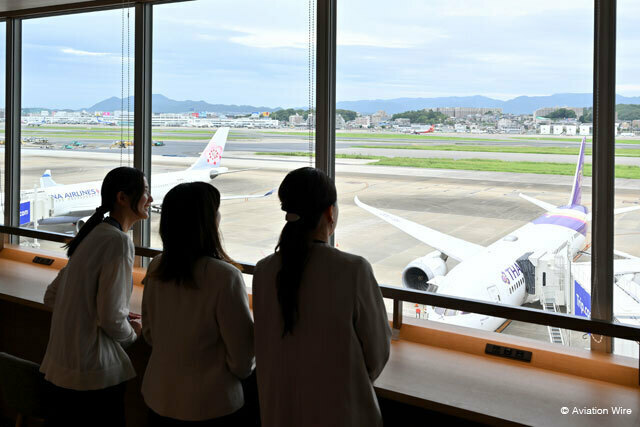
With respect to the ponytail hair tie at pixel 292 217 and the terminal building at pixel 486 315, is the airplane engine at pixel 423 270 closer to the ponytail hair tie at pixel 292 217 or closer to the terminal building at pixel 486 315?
the terminal building at pixel 486 315

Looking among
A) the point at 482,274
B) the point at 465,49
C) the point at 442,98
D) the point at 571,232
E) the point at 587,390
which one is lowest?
the point at 587,390

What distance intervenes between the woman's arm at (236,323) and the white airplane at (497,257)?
1.07 m

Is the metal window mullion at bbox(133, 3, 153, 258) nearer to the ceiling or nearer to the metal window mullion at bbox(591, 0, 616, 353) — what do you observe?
the ceiling

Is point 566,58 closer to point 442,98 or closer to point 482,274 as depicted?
point 442,98

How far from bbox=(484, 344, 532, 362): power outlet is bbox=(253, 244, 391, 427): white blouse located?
0.97 m

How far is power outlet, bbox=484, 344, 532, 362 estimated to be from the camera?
2.23m

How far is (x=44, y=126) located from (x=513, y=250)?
3316 mm

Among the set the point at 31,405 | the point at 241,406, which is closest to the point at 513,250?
the point at 241,406

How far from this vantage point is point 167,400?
1.64 m

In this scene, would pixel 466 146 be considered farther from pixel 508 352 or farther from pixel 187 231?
pixel 187 231

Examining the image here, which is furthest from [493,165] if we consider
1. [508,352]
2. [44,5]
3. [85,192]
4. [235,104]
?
[44,5]

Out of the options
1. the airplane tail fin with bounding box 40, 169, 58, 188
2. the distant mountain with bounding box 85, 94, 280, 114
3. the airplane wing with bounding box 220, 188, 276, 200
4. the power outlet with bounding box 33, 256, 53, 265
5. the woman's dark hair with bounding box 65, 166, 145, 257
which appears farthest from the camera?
the airplane tail fin with bounding box 40, 169, 58, 188

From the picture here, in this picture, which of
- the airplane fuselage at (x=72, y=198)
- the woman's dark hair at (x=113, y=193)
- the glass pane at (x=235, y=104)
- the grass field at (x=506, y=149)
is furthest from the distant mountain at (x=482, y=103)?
the airplane fuselage at (x=72, y=198)

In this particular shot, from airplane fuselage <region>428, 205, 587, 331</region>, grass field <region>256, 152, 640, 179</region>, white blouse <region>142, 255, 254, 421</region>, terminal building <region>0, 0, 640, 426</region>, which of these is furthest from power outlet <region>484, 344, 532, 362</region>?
white blouse <region>142, 255, 254, 421</region>
